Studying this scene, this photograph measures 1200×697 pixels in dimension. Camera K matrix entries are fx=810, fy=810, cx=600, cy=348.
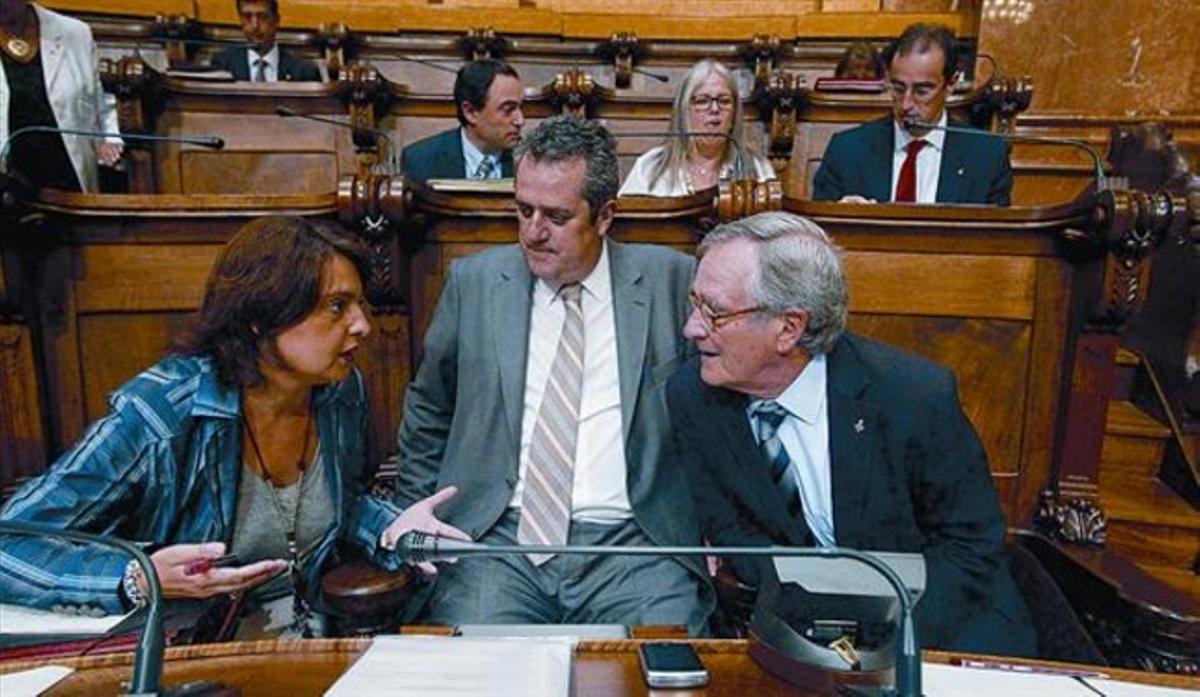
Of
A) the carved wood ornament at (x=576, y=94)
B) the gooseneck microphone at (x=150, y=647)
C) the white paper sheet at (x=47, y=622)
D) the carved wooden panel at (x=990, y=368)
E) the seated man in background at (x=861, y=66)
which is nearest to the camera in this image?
the gooseneck microphone at (x=150, y=647)

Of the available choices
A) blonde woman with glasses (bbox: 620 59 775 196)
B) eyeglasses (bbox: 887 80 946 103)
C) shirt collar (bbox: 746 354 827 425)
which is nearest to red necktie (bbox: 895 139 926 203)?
eyeglasses (bbox: 887 80 946 103)

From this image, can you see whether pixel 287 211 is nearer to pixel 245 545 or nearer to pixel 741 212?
pixel 245 545

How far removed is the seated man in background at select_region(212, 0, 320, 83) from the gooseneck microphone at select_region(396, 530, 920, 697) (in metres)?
2.55

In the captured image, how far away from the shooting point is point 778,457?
1.03 meters

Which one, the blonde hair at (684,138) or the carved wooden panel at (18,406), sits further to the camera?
the blonde hair at (684,138)

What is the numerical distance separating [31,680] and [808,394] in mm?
819

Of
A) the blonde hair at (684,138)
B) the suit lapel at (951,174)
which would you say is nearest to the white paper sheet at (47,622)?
the blonde hair at (684,138)

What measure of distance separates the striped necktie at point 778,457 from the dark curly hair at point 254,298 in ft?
1.89

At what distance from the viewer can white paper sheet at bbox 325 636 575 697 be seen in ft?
1.86

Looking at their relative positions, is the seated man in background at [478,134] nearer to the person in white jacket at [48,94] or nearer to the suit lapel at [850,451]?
the person in white jacket at [48,94]

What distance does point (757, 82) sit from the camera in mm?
2557

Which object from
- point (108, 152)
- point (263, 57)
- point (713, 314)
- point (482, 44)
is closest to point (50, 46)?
point (108, 152)

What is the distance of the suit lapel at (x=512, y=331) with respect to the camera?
1219mm

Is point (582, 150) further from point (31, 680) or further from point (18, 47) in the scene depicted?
point (18, 47)
